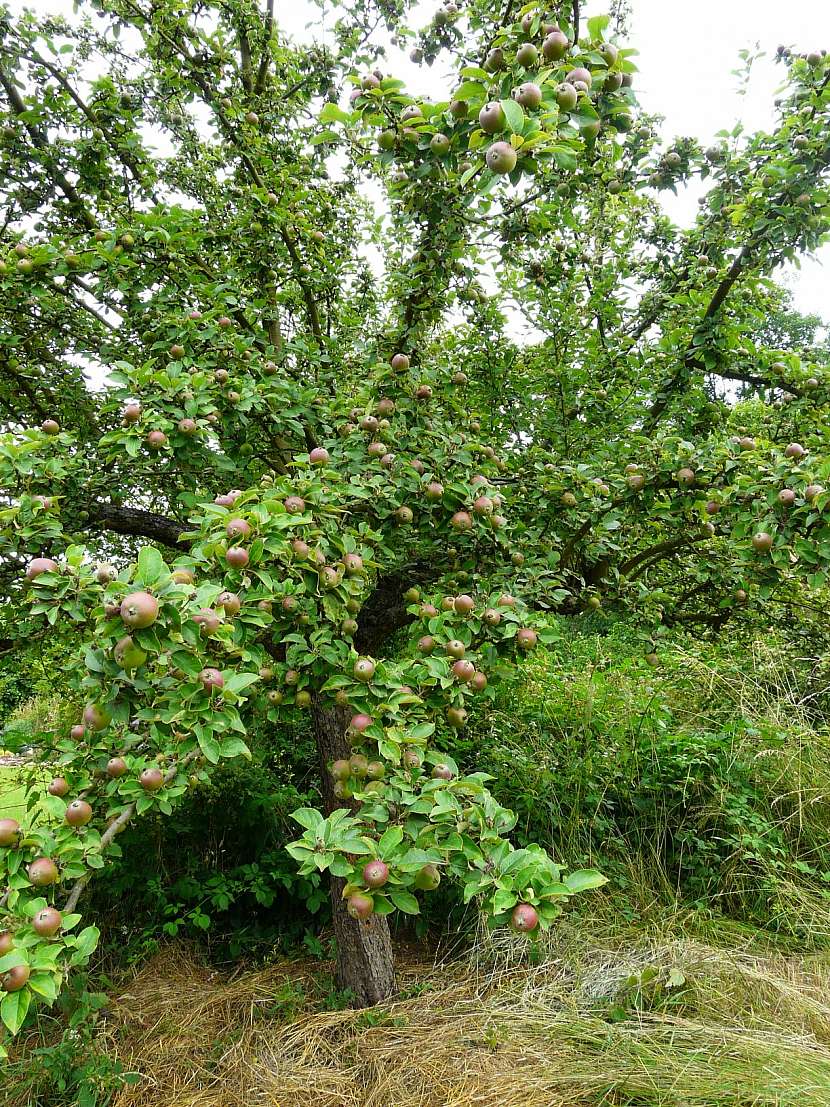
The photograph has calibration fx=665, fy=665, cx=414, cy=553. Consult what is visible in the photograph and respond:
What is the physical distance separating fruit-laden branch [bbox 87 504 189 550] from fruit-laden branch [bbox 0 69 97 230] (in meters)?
1.36

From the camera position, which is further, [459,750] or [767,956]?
[459,750]

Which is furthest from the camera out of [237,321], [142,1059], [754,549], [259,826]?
[259,826]

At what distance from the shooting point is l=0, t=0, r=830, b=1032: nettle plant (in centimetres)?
141

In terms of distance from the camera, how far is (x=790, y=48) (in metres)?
2.57

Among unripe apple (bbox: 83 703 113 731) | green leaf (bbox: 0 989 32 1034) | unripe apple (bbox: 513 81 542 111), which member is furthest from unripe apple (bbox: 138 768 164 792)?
unripe apple (bbox: 513 81 542 111)

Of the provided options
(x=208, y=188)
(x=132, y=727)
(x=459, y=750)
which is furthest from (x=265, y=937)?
(x=208, y=188)

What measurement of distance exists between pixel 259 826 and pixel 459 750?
1195 mm

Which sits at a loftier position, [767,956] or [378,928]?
[378,928]

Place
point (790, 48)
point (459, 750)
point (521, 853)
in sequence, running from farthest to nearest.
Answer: point (459, 750) < point (790, 48) < point (521, 853)

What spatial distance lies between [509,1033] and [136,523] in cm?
246

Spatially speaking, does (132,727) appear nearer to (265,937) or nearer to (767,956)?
(265,937)

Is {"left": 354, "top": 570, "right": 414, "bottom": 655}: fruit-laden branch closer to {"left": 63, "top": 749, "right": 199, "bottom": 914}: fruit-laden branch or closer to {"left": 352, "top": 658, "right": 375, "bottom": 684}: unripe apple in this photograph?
{"left": 352, "top": 658, "right": 375, "bottom": 684}: unripe apple

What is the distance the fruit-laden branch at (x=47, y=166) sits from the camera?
2.91 meters

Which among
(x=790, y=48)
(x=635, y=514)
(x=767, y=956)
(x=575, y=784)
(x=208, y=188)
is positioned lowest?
(x=767, y=956)
